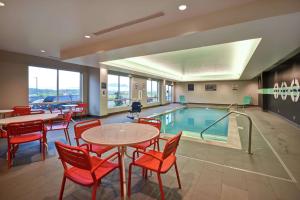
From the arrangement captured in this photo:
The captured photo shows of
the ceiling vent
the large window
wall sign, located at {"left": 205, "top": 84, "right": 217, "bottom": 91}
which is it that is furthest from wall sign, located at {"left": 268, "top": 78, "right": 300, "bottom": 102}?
the large window

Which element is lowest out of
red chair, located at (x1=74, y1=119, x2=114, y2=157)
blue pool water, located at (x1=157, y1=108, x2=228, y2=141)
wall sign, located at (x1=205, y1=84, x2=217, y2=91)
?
blue pool water, located at (x1=157, y1=108, x2=228, y2=141)

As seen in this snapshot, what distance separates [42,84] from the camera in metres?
5.92

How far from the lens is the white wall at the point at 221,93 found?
12347mm

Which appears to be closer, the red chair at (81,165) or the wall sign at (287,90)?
the red chair at (81,165)

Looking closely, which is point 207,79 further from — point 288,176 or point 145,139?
point 145,139

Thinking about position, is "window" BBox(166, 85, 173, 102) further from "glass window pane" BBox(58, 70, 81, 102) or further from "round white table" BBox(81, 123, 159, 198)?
"round white table" BBox(81, 123, 159, 198)

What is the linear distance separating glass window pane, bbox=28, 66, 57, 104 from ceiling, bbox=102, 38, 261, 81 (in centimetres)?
249

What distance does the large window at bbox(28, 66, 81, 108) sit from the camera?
5723mm

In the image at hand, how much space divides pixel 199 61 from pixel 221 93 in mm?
7718

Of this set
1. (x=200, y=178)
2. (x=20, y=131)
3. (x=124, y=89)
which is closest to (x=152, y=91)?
(x=124, y=89)

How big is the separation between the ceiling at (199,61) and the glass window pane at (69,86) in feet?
7.27

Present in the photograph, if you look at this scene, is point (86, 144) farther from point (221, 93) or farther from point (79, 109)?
point (221, 93)

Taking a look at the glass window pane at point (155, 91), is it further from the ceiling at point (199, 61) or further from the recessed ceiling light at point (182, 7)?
the recessed ceiling light at point (182, 7)

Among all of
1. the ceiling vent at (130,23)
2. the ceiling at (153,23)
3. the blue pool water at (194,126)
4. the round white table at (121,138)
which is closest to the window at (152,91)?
the blue pool water at (194,126)
